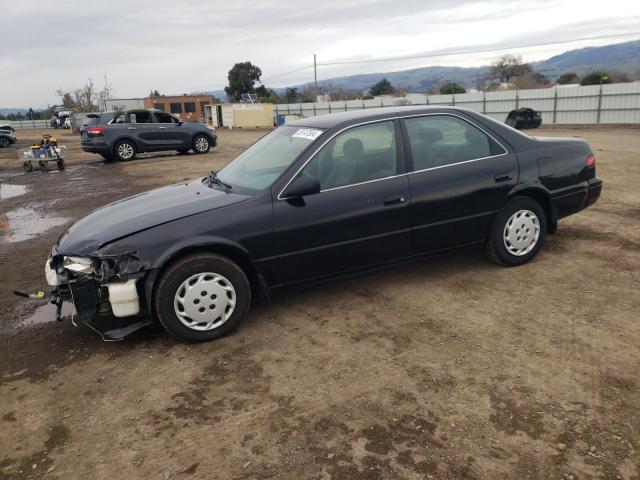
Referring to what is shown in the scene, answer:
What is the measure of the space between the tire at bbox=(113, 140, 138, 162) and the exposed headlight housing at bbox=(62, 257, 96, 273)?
14.3 m

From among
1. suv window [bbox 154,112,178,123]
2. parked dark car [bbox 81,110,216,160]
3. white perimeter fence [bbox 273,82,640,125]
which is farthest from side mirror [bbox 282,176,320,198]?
white perimeter fence [bbox 273,82,640,125]

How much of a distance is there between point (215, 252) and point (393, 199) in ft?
4.96

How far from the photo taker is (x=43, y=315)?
4.45 m

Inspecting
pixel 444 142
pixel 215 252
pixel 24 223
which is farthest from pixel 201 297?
pixel 24 223

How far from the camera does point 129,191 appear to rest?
1080cm

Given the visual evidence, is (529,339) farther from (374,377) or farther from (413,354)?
(374,377)

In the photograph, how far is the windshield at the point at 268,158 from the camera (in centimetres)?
412

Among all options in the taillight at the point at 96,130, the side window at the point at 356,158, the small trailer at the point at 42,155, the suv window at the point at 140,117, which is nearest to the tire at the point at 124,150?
the taillight at the point at 96,130

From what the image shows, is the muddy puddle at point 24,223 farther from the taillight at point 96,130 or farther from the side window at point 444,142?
the taillight at point 96,130

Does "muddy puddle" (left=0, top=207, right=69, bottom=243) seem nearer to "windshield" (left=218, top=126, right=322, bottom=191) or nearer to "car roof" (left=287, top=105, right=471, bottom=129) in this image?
"windshield" (left=218, top=126, right=322, bottom=191)

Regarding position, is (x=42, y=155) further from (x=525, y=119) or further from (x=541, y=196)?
(x=525, y=119)

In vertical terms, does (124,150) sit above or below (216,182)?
below

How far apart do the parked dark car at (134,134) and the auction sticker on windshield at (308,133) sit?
45.0 ft

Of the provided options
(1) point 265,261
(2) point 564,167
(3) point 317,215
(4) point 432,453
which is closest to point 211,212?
(1) point 265,261
